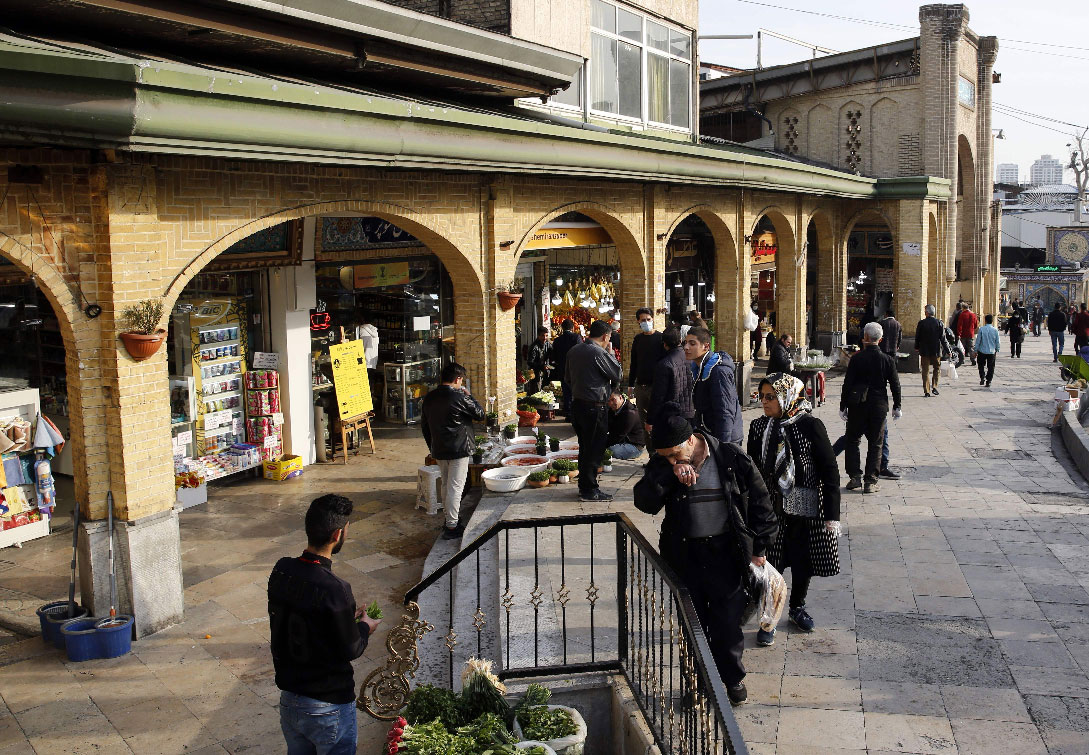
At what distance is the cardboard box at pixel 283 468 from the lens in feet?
39.7

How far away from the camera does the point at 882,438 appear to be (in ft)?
34.6

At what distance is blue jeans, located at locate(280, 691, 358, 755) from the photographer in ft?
14.6

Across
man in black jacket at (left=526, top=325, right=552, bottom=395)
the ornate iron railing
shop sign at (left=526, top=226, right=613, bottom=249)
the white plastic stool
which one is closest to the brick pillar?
the ornate iron railing

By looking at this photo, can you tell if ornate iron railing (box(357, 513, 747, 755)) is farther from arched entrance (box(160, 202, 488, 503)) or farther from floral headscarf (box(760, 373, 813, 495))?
arched entrance (box(160, 202, 488, 503))

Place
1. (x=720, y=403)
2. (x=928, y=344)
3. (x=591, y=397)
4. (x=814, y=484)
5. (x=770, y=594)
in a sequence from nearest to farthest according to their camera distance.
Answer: (x=770, y=594) < (x=814, y=484) < (x=720, y=403) < (x=591, y=397) < (x=928, y=344)

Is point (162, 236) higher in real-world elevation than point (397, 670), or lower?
higher

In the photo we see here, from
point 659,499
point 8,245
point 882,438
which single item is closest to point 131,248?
point 8,245

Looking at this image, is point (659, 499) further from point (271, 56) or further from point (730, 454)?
point (271, 56)

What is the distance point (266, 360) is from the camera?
40.1 ft

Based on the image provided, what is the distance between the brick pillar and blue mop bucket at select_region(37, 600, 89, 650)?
0.13 m

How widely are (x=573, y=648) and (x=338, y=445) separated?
7949mm

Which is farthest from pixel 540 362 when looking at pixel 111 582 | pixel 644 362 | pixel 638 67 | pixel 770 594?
pixel 770 594

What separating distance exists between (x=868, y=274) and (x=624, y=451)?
56.6 feet

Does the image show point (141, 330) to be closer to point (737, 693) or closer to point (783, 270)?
point (737, 693)
